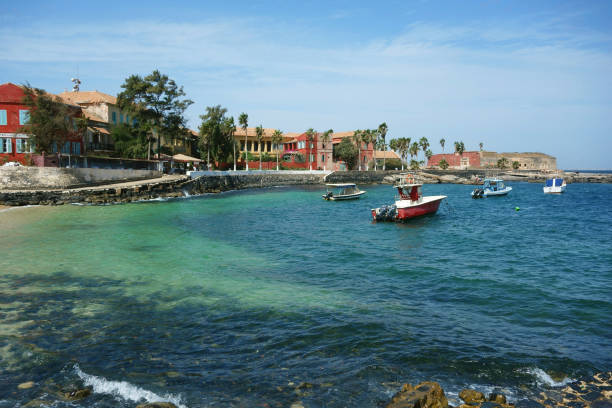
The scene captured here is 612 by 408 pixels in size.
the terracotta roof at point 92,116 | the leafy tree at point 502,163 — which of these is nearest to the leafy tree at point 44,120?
the terracotta roof at point 92,116

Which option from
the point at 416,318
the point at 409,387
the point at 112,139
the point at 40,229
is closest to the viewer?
the point at 409,387

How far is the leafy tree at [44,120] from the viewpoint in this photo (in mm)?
44594

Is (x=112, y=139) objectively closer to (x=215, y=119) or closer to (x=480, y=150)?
(x=215, y=119)

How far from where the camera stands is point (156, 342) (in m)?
10.4

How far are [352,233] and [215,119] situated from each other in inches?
2235

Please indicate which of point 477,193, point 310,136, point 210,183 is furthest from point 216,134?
point 477,193

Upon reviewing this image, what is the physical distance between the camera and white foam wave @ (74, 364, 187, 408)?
781 centimetres

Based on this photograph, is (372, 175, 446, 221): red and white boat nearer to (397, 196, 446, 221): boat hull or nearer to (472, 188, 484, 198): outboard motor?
(397, 196, 446, 221): boat hull

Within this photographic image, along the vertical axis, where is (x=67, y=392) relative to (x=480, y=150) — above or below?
below

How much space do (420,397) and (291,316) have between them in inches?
223

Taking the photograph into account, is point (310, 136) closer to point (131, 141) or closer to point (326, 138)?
point (326, 138)

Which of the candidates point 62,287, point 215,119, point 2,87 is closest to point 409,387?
point 62,287

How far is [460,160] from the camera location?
137 meters

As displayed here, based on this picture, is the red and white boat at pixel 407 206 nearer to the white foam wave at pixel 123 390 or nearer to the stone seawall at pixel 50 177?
the white foam wave at pixel 123 390
